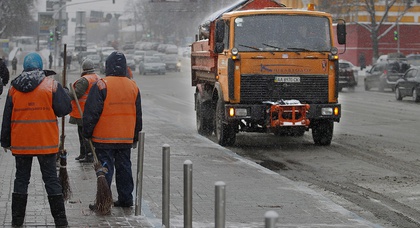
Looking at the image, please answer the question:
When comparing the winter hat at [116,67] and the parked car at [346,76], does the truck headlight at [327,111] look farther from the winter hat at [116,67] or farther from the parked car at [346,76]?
the parked car at [346,76]

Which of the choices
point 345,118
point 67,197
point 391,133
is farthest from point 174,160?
point 345,118

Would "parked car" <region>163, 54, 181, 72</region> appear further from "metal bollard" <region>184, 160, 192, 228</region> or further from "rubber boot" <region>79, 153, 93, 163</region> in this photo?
"metal bollard" <region>184, 160, 192, 228</region>

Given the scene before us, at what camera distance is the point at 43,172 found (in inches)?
361

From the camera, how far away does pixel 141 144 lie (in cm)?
959

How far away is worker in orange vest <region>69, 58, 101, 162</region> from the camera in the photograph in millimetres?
13711

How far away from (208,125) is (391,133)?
406 cm

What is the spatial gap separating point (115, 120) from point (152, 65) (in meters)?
61.9

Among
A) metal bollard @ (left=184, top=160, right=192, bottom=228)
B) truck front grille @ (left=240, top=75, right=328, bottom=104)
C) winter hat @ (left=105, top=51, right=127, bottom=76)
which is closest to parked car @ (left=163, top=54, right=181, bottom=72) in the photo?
truck front grille @ (left=240, top=75, right=328, bottom=104)

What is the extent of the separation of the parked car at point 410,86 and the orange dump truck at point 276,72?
691 inches

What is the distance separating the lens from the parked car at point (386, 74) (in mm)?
44969

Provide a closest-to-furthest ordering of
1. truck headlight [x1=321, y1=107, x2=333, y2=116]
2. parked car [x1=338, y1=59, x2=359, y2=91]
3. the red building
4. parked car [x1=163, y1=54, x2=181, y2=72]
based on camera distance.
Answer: truck headlight [x1=321, y1=107, x2=333, y2=116], parked car [x1=338, y1=59, x2=359, y2=91], the red building, parked car [x1=163, y1=54, x2=181, y2=72]

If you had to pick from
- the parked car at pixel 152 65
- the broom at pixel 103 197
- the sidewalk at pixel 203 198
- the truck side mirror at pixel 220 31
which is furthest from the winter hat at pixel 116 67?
the parked car at pixel 152 65

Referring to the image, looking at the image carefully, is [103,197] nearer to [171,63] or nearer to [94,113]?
[94,113]

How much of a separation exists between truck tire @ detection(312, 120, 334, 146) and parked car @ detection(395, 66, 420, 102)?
17301mm
